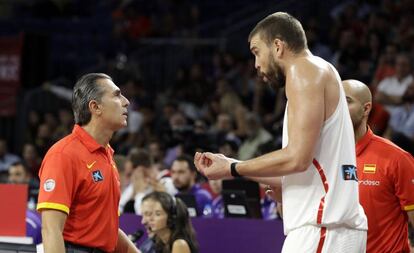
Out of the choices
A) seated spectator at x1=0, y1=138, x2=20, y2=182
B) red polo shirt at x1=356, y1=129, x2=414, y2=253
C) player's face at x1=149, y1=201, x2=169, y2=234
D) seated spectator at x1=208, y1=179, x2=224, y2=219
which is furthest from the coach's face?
seated spectator at x1=0, y1=138, x2=20, y2=182

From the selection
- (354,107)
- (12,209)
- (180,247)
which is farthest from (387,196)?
(12,209)

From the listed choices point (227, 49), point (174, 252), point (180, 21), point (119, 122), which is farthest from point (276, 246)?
point (180, 21)

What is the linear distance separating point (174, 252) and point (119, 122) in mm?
2485

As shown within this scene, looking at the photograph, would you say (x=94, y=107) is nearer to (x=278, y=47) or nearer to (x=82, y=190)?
(x=82, y=190)

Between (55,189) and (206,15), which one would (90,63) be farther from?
(55,189)

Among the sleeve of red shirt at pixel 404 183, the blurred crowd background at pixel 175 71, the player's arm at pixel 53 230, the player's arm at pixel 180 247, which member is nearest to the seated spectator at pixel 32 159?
the blurred crowd background at pixel 175 71

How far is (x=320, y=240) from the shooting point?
4.68 meters

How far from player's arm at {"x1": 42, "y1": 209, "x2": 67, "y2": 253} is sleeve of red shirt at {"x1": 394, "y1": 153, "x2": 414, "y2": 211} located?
2.23 m

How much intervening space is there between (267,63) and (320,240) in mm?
923

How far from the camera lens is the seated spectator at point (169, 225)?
7793mm

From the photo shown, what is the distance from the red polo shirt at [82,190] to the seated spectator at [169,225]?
8.09 feet

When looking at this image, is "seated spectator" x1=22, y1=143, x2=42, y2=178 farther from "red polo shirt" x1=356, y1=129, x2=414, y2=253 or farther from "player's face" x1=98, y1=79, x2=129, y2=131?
"player's face" x1=98, y1=79, x2=129, y2=131

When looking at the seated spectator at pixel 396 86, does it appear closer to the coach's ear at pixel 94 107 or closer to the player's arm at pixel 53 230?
the coach's ear at pixel 94 107

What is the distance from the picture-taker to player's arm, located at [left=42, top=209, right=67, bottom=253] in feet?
15.8
